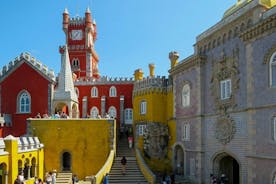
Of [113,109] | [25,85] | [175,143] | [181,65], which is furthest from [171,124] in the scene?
[25,85]

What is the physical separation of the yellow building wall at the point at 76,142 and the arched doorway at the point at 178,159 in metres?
5.34

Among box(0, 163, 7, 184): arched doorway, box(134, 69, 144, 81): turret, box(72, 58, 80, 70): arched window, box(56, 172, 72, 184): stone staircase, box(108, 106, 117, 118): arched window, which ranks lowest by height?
box(56, 172, 72, 184): stone staircase

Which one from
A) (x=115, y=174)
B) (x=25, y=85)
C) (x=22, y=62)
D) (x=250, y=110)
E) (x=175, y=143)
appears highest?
(x=22, y=62)

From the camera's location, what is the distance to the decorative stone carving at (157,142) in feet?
99.2

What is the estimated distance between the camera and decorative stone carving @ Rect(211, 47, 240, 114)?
68.1 ft

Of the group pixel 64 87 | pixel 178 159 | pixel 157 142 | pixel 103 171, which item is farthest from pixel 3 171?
pixel 178 159

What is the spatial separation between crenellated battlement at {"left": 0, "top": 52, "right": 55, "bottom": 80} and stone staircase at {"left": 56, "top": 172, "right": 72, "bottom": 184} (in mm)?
9605

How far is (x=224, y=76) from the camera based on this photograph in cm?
2186

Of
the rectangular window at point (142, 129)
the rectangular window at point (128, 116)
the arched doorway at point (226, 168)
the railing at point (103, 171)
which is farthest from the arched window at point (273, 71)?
the rectangular window at point (128, 116)

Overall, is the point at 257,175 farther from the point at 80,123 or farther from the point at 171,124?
the point at 80,123

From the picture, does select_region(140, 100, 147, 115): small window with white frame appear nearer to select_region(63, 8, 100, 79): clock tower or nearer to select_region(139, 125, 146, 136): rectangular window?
select_region(139, 125, 146, 136): rectangular window

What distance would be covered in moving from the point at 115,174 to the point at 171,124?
6952 mm

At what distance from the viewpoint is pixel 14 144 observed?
21.4 m

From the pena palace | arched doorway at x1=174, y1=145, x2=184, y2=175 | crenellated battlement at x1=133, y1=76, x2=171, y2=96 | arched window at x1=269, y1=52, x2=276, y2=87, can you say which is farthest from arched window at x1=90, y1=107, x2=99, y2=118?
arched window at x1=269, y1=52, x2=276, y2=87
